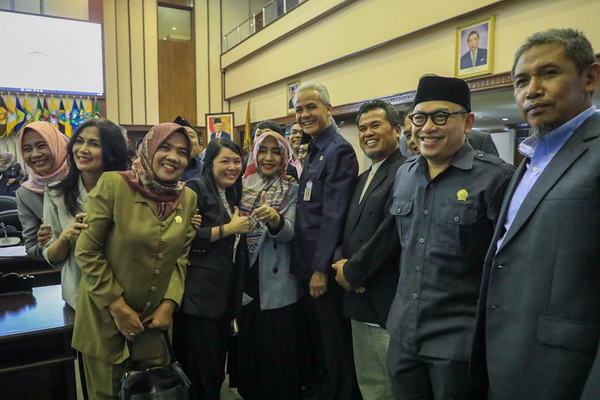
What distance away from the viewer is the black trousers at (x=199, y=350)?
5.97ft

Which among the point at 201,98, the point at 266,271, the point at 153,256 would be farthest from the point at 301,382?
the point at 201,98

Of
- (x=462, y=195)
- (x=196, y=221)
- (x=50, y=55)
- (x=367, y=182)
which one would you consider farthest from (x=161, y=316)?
(x=50, y=55)

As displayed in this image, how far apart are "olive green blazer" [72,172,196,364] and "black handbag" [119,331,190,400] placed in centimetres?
10

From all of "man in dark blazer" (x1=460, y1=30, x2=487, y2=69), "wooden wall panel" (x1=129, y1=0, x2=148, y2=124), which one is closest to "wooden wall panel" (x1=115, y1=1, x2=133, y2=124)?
"wooden wall panel" (x1=129, y1=0, x2=148, y2=124)

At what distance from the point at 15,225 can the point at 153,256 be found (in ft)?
6.60

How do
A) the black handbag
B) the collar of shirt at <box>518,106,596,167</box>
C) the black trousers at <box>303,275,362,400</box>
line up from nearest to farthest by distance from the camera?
1. the collar of shirt at <box>518,106,596,167</box>
2. the black handbag
3. the black trousers at <box>303,275,362,400</box>

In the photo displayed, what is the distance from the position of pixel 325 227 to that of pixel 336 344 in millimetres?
609

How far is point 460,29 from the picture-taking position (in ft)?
14.8

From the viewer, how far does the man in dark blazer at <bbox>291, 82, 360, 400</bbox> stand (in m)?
1.93

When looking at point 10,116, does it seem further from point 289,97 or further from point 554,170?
point 554,170

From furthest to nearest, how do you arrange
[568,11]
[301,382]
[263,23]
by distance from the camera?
[263,23]
[568,11]
[301,382]

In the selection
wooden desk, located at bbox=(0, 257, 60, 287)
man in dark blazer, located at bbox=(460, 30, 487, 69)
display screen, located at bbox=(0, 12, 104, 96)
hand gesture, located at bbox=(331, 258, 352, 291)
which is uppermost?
display screen, located at bbox=(0, 12, 104, 96)

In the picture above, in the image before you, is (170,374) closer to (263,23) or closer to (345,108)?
(345,108)

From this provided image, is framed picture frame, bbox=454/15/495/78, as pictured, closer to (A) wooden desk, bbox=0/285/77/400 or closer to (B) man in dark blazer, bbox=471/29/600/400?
(B) man in dark blazer, bbox=471/29/600/400
